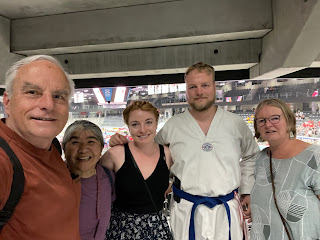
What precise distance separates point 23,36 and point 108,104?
1.78 metres

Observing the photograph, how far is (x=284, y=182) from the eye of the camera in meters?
1.30

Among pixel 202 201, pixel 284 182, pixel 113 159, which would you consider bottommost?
pixel 202 201

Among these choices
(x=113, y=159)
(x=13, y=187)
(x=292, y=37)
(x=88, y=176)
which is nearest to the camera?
(x=13, y=187)

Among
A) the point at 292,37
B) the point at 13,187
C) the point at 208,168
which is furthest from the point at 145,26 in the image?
the point at 13,187

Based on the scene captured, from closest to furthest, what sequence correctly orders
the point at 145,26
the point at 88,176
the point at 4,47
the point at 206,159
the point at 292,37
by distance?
the point at 88,176 < the point at 206,159 < the point at 292,37 < the point at 145,26 < the point at 4,47

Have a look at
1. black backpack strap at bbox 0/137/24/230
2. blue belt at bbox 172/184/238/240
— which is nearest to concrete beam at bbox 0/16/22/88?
black backpack strap at bbox 0/137/24/230

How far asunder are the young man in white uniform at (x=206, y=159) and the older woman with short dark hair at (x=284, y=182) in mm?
188

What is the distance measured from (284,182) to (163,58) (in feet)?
6.04

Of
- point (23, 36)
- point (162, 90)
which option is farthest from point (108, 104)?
point (23, 36)

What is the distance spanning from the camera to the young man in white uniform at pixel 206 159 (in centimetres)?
155

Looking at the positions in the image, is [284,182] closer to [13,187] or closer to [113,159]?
[113,159]

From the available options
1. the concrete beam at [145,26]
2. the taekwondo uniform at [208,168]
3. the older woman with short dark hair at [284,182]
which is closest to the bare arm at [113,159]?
the taekwondo uniform at [208,168]

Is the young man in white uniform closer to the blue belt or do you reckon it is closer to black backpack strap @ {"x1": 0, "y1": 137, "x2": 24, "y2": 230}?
the blue belt

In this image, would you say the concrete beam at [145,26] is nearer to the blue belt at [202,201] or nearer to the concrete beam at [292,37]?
the concrete beam at [292,37]
